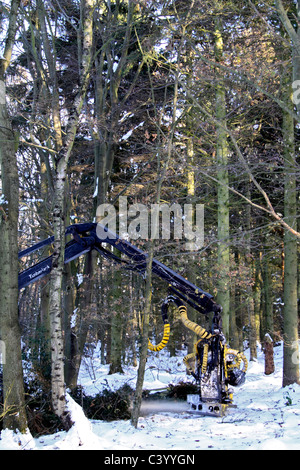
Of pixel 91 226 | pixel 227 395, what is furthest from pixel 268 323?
pixel 91 226

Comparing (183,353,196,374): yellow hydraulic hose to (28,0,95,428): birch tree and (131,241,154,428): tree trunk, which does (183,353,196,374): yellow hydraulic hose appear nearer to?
(131,241,154,428): tree trunk

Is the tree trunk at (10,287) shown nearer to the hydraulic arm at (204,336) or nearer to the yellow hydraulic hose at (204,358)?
the hydraulic arm at (204,336)

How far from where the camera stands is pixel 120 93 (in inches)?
624

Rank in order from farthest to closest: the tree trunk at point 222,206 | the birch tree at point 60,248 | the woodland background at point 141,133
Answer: the tree trunk at point 222,206
the woodland background at point 141,133
the birch tree at point 60,248

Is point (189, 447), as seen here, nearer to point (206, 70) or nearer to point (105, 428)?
point (105, 428)

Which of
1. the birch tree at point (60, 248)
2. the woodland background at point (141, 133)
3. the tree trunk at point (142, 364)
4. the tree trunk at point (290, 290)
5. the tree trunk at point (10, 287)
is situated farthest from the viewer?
the tree trunk at point (290, 290)

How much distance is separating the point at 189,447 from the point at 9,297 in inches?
154

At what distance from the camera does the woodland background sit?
7578 mm

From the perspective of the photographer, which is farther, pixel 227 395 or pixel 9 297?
pixel 227 395

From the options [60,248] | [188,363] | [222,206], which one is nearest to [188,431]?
[188,363]

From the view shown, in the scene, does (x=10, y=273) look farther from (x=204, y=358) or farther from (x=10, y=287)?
(x=204, y=358)

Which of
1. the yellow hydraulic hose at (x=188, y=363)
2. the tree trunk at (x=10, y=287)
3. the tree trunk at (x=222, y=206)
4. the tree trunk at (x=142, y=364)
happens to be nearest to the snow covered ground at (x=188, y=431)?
the tree trunk at (x=142, y=364)

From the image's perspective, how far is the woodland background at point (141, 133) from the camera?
758 cm

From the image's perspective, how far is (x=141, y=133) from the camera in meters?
15.5
